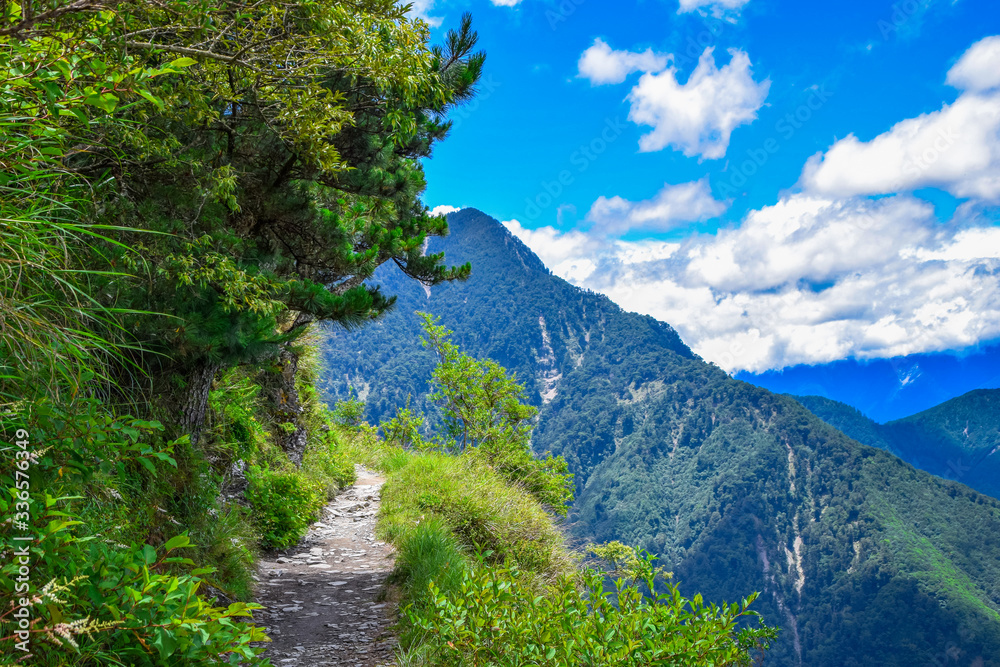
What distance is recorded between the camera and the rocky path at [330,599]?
5152 millimetres

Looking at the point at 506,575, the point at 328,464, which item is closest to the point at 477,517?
the point at 506,575

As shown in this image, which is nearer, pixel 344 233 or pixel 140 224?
pixel 140 224

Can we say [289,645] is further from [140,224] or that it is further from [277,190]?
[277,190]

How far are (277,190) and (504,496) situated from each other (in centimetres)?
657

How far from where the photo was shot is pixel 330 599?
6.53 metres

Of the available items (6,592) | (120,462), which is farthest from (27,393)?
(6,592)

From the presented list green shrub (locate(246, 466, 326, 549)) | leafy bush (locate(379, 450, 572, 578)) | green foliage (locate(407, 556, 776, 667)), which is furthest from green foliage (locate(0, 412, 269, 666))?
green shrub (locate(246, 466, 326, 549))

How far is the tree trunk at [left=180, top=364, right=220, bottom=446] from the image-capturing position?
5.69m

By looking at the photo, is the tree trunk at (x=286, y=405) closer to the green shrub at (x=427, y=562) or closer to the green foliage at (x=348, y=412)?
the green shrub at (x=427, y=562)

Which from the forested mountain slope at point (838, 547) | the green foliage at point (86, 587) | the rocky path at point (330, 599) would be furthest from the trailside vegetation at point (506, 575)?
the forested mountain slope at point (838, 547)

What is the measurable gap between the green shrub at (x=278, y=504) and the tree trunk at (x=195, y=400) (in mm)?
2640

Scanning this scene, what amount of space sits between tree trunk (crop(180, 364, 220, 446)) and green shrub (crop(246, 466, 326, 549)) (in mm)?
2640

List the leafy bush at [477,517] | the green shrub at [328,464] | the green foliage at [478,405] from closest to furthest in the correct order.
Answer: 1. the leafy bush at [477,517]
2. the green shrub at [328,464]
3. the green foliage at [478,405]

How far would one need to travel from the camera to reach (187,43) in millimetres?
3285
